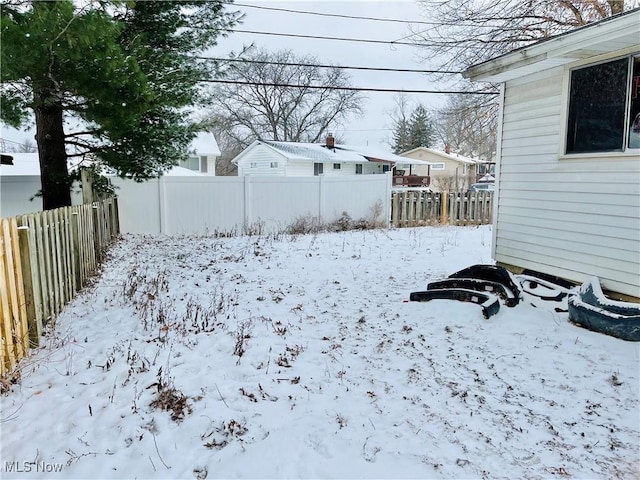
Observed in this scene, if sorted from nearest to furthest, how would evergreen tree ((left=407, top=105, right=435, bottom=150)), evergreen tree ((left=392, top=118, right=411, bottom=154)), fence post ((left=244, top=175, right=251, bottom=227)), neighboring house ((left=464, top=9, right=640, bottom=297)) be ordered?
neighboring house ((left=464, top=9, right=640, bottom=297)), fence post ((left=244, top=175, right=251, bottom=227)), evergreen tree ((left=407, top=105, right=435, bottom=150)), evergreen tree ((left=392, top=118, right=411, bottom=154))

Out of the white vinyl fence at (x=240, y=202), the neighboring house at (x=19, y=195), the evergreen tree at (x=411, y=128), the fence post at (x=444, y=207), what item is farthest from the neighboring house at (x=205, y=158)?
the evergreen tree at (x=411, y=128)

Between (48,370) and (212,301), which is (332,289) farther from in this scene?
(48,370)

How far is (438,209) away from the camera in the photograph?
1302 cm

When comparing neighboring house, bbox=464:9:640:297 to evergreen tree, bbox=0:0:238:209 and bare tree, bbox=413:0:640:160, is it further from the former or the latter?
bare tree, bbox=413:0:640:160

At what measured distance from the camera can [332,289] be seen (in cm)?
575

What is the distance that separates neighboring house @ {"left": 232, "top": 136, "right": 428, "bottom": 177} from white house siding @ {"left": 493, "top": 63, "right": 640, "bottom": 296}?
17965mm

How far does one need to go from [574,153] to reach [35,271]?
5683mm

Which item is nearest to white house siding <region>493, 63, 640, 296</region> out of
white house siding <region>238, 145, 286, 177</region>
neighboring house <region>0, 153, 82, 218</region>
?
neighboring house <region>0, 153, 82, 218</region>

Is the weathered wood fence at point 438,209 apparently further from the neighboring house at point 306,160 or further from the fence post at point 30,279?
the neighboring house at point 306,160

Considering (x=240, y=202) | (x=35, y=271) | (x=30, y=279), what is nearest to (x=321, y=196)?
(x=240, y=202)

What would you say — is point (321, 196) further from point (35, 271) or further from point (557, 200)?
point (35, 271)

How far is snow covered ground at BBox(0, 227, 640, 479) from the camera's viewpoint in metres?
2.30

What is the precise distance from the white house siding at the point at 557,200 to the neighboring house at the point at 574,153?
0.04 ft

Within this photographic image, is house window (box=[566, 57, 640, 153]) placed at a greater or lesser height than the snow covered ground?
greater
